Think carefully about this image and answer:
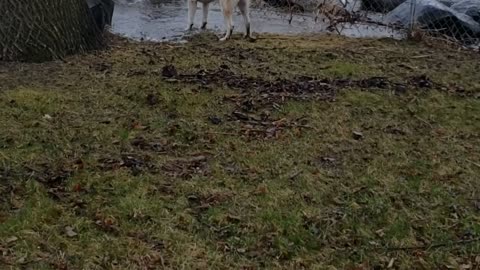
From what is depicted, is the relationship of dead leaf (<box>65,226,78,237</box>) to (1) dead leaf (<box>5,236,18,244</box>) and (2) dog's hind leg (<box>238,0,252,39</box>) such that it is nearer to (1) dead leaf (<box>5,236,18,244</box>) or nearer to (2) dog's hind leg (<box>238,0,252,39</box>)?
(1) dead leaf (<box>5,236,18,244</box>)

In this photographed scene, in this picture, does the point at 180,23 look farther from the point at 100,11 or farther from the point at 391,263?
the point at 391,263

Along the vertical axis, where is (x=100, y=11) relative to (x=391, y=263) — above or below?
below

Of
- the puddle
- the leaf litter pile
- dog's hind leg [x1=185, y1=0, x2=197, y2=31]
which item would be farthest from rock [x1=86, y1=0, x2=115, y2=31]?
the leaf litter pile

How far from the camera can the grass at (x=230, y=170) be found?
302 centimetres

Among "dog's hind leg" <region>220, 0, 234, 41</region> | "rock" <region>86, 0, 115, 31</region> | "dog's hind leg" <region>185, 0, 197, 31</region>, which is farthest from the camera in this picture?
"dog's hind leg" <region>185, 0, 197, 31</region>

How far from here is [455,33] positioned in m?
8.91

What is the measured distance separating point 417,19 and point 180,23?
136 inches

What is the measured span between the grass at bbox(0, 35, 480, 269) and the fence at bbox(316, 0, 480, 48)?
2.44 m

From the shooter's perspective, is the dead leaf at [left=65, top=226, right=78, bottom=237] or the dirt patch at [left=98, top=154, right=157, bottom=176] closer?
the dead leaf at [left=65, top=226, right=78, bottom=237]

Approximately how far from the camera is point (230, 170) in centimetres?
393

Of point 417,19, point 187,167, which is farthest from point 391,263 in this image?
point 417,19

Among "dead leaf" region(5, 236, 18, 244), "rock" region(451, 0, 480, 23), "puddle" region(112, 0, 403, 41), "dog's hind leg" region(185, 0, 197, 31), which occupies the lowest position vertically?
"puddle" region(112, 0, 403, 41)

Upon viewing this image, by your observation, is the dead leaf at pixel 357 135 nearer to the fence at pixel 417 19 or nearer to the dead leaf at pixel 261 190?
the dead leaf at pixel 261 190

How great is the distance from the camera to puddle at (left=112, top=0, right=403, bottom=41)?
886 cm
